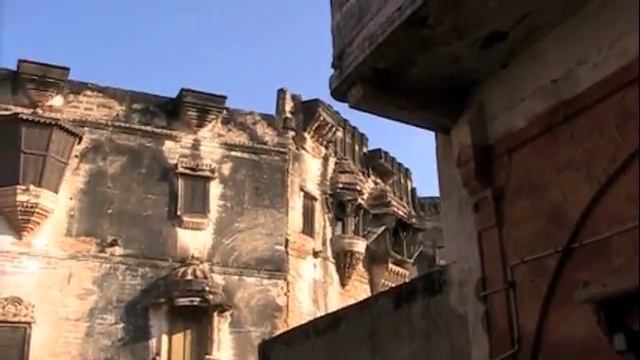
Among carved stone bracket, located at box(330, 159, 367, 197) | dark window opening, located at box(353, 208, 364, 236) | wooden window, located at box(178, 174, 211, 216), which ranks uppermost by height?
carved stone bracket, located at box(330, 159, 367, 197)

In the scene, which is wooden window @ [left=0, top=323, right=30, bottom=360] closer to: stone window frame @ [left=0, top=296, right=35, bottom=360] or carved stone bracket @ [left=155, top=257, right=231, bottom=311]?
stone window frame @ [left=0, top=296, right=35, bottom=360]

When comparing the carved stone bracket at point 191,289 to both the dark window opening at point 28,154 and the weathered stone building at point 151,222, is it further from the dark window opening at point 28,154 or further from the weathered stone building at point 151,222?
the dark window opening at point 28,154

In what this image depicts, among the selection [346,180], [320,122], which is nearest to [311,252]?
[346,180]

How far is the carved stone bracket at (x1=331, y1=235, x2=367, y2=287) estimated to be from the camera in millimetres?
19562

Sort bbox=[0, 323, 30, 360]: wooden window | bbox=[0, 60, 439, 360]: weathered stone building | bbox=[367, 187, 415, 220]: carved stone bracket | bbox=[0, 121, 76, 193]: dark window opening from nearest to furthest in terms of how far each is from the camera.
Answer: bbox=[0, 323, 30, 360]: wooden window, bbox=[0, 121, 76, 193]: dark window opening, bbox=[0, 60, 439, 360]: weathered stone building, bbox=[367, 187, 415, 220]: carved stone bracket

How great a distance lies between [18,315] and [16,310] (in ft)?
0.31

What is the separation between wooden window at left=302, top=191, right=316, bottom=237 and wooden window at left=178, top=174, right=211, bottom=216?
8.27 feet

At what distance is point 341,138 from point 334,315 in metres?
14.0

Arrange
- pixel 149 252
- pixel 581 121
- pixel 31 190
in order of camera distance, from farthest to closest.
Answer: pixel 149 252 < pixel 31 190 < pixel 581 121

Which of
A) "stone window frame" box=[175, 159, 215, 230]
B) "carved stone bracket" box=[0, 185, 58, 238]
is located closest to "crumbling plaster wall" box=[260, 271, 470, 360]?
"carved stone bracket" box=[0, 185, 58, 238]

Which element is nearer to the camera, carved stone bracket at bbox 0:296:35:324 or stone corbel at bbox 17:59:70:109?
carved stone bracket at bbox 0:296:35:324

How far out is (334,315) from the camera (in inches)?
282

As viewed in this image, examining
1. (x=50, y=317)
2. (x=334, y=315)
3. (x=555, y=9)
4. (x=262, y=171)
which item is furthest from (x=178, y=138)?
(x=555, y=9)

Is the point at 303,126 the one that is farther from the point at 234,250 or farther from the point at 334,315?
the point at 334,315
